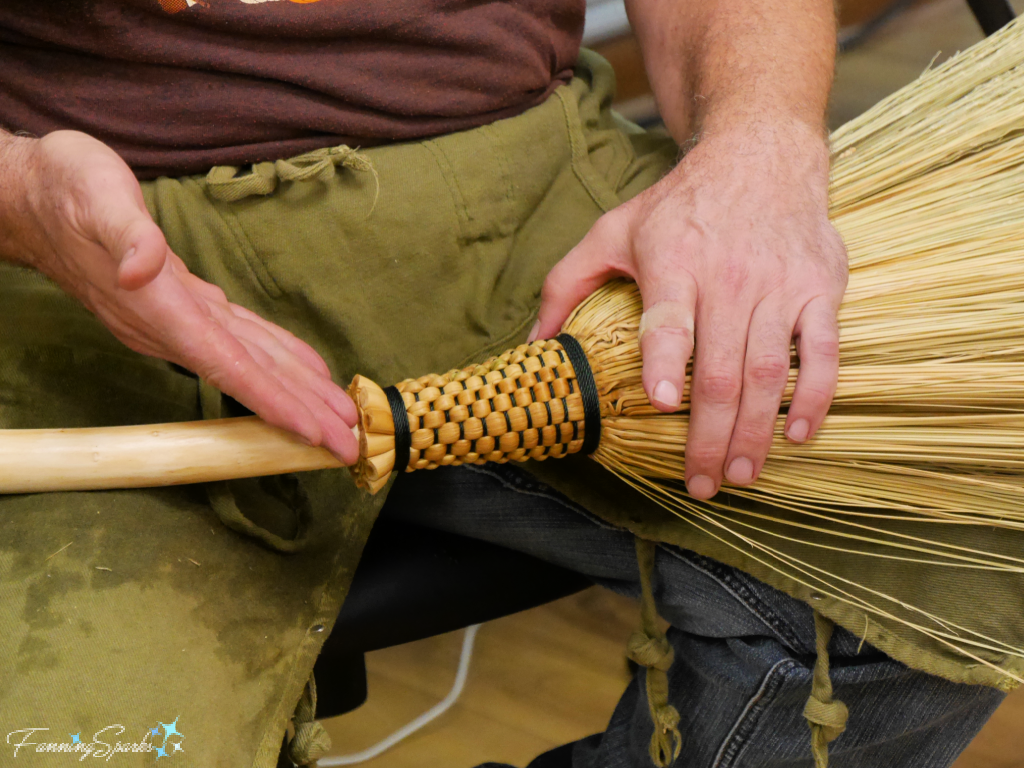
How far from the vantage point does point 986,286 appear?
705 millimetres

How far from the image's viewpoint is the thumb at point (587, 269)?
28.9 inches

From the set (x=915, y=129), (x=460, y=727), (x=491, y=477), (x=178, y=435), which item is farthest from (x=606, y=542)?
(x=460, y=727)

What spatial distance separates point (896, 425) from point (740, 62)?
0.38 metres

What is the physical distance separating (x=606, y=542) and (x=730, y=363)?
23 cm

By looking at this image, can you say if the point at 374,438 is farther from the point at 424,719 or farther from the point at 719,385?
the point at 424,719

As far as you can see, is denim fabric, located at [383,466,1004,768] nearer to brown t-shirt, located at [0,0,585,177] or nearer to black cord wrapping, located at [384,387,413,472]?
black cord wrapping, located at [384,387,413,472]

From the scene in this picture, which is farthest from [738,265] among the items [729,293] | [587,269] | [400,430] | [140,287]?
[140,287]

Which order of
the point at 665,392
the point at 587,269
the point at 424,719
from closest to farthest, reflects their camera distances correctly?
1. the point at 665,392
2. the point at 587,269
3. the point at 424,719

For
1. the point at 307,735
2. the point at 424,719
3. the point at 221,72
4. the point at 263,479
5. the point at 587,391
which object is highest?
the point at 221,72

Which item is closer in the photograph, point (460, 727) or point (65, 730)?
point (65, 730)

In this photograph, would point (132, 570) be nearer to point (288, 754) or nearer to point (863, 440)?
point (288, 754)

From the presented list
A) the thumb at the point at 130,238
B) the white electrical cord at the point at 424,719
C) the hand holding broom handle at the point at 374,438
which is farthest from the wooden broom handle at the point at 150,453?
the white electrical cord at the point at 424,719

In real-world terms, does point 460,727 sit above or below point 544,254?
below

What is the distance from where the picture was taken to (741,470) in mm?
670
